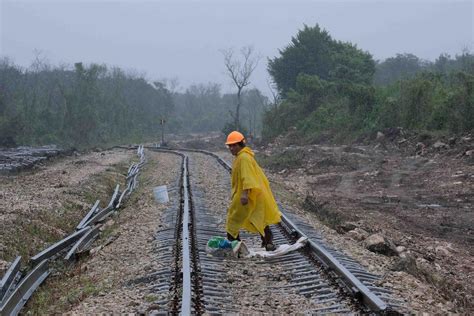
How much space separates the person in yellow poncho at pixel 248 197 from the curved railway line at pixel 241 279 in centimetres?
48

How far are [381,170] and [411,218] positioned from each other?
780 cm

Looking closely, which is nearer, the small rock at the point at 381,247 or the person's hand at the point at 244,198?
the person's hand at the point at 244,198

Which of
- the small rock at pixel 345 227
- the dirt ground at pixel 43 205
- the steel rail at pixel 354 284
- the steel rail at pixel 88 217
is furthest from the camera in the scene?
the steel rail at pixel 88 217

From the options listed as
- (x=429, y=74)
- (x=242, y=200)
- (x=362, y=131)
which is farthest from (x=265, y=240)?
(x=429, y=74)

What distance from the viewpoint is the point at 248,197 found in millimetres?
7594

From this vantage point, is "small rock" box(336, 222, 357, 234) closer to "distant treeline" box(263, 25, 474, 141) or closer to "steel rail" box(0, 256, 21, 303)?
"steel rail" box(0, 256, 21, 303)

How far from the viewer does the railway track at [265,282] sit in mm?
5527

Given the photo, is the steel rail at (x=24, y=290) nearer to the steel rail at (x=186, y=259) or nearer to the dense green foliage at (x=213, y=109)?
the steel rail at (x=186, y=259)

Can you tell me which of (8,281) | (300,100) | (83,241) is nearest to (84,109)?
(300,100)

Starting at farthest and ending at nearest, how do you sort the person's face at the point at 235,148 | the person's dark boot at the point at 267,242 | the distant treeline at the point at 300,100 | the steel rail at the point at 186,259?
the distant treeline at the point at 300,100 < the person's dark boot at the point at 267,242 < the person's face at the point at 235,148 < the steel rail at the point at 186,259

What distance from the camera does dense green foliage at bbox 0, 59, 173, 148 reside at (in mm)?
52531

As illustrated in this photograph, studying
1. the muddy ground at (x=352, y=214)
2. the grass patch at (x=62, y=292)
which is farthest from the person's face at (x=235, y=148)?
the grass patch at (x=62, y=292)

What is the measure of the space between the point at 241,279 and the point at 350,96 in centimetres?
2903

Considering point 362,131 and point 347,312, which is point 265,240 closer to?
point 347,312
